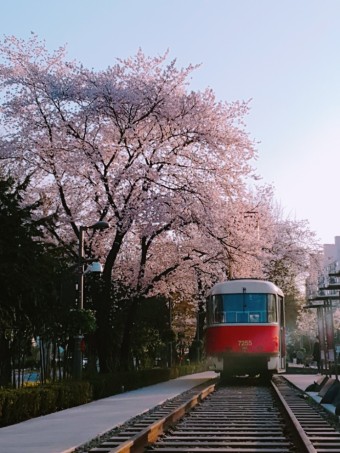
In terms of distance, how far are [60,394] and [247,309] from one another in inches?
422

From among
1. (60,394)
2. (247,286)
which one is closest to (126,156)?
(247,286)

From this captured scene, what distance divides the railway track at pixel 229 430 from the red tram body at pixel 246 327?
7.10 m

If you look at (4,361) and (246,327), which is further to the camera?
(246,327)

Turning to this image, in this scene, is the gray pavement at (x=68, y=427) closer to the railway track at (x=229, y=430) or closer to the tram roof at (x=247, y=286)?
the railway track at (x=229, y=430)

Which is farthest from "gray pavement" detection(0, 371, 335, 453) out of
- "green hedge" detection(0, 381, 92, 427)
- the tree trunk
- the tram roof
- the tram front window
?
A: the tram roof

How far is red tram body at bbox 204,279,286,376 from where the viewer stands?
25.5 m

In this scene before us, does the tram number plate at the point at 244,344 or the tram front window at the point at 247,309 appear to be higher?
the tram front window at the point at 247,309

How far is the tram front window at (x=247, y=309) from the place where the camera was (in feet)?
84.7

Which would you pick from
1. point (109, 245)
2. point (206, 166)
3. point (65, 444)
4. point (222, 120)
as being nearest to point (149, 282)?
point (109, 245)

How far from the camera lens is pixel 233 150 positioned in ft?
96.6

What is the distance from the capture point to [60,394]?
16797mm

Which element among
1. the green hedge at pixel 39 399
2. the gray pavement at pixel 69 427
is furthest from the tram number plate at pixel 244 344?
the green hedge at pixel 39 399

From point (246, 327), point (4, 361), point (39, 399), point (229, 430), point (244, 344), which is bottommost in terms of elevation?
point (229, 430)

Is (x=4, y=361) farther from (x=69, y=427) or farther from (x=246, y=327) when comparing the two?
(x=246, y=327)
